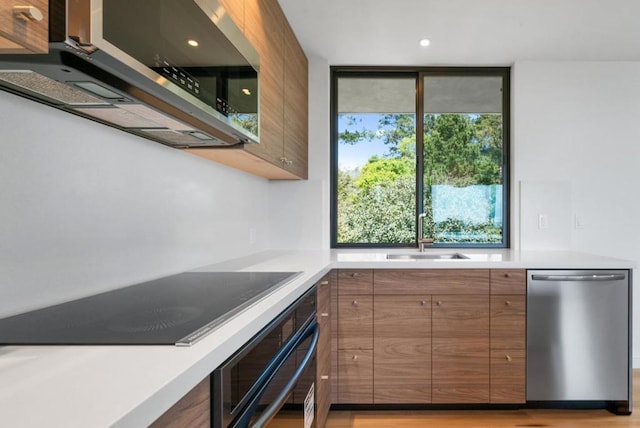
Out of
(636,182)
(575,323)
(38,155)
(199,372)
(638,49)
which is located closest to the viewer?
(199,372)

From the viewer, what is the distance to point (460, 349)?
87.2 inches

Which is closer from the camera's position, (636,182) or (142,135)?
(142,135)

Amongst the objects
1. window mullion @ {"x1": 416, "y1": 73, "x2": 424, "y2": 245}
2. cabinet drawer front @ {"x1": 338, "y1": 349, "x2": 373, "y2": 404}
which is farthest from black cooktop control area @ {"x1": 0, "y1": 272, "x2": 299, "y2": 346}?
window mullion @ {"x1": 416, "y1": 73, "x2": 424, "y2": 245}

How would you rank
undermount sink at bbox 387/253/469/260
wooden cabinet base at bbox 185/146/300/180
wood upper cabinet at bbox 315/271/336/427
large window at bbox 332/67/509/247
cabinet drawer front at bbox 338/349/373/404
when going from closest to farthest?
wooden cabinet base at bbox 185/146/300/180, wood upper cabinet at bbox 315/271/336/427, cabinet drawer front at bbox 338/349/373/404, undermount sink at bbox 387/253/469/260, large window at bbox 332/67/509/247

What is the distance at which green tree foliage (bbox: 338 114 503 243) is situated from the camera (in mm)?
3008

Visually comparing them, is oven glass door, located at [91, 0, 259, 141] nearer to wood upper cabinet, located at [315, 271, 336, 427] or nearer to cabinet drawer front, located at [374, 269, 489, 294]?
wood upper cabinet, located at [315, 271, 336, 427]

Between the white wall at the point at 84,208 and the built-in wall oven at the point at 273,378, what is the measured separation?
559 mm

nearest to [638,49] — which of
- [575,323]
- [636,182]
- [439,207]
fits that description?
[636,182]

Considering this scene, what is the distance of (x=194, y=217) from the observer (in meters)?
1.75

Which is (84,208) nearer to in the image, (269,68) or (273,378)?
(273,378)

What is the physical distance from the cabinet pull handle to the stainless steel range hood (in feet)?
0.20

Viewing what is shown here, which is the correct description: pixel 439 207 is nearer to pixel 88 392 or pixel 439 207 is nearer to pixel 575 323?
pixel 575 323

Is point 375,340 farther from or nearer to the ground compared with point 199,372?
nearer to the ground

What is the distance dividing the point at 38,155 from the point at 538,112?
3.05m
